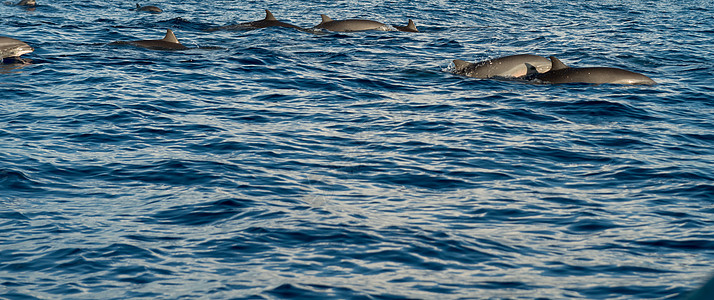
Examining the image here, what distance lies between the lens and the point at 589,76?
18.7 m

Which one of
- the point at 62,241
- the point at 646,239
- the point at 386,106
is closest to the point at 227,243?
the point at 62,241

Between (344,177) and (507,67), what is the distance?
29.1 feet

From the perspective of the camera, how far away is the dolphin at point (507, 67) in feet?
63.5

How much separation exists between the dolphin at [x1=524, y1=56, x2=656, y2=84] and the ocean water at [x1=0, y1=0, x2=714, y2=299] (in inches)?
14.3

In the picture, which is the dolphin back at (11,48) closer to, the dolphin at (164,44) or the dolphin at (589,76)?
the dolphin at (164,44)

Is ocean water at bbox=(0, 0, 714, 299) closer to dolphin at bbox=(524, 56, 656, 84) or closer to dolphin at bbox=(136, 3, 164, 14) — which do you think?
dolphin at bbox=(524, 56, 656, 84)

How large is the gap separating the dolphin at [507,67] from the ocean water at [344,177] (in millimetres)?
428

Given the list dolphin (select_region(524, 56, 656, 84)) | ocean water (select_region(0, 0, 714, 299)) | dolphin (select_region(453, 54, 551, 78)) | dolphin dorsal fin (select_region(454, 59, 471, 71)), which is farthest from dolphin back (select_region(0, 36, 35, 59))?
dolphin (select_region(524, 56, 656, 84))

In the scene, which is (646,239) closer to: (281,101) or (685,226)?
(685,226)

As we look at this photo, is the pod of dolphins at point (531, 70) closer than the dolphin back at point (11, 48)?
Yes

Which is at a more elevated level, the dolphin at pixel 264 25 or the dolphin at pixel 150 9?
the dolphin at pixel 264 25

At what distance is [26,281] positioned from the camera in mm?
8109

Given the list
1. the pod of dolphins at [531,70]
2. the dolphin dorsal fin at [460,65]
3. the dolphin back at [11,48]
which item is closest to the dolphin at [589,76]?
the pod of dolphins at [531,70]

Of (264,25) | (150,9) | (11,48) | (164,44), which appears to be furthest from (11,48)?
(150,9)
